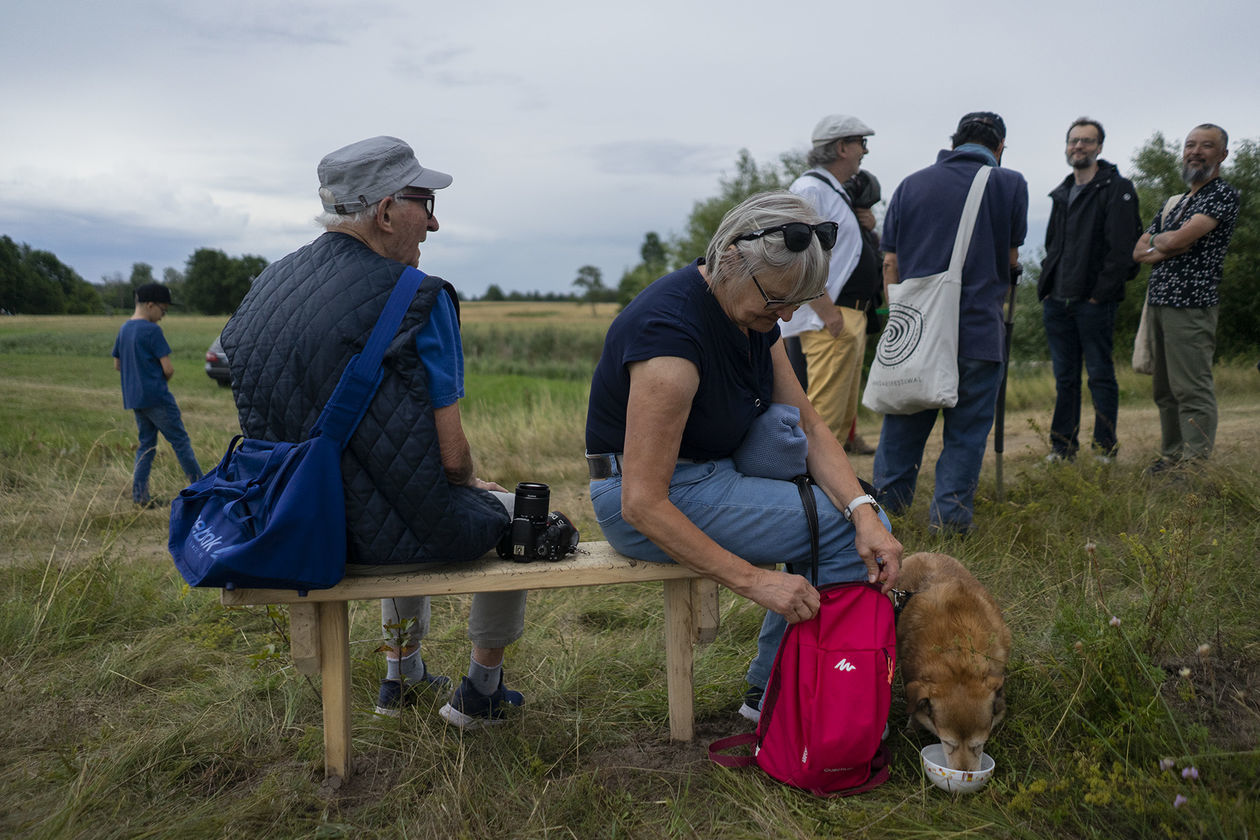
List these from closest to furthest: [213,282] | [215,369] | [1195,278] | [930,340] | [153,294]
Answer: [930,340]
[1195,278]
[153,294]
[215,369]
[213,282]

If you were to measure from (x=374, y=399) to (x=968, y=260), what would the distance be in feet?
10.7

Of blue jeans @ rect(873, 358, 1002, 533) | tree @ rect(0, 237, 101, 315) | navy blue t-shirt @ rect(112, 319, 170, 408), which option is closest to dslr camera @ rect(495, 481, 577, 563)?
blue jeans @ rect(873, 358, 1002, 533)

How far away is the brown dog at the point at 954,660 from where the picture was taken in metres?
2.55

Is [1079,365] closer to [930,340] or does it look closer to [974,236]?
[974,236]

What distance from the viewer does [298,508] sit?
2379 millimetres

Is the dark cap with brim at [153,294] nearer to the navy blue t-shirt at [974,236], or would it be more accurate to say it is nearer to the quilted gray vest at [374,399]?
the quilted gray vest at [374,399]

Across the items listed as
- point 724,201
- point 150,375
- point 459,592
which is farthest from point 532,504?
point 724,201

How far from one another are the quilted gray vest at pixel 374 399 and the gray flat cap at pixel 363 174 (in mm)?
121

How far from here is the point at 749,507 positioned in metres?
2.71

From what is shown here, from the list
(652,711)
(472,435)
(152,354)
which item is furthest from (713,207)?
(652,711)

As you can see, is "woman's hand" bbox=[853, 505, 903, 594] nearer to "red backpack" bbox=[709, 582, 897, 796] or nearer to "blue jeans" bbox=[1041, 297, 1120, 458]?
"red backpack" bbox=[709, 582, 897, 796]

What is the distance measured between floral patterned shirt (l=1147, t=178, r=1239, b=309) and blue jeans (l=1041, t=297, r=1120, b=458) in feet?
1.95

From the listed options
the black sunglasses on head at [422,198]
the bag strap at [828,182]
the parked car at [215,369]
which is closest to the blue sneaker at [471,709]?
the black sunglasses on head at [422,198]

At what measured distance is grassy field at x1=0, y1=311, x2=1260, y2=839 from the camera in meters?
2.46
